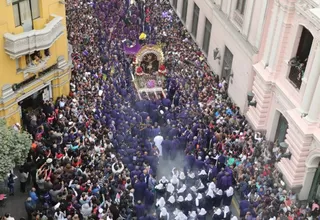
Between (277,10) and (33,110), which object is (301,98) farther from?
(33,110)

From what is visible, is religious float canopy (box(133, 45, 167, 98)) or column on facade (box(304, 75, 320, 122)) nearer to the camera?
column on facade (box(304, 75, 320, 122))

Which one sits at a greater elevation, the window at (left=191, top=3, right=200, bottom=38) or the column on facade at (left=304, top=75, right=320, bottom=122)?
the column on facade at (left=304, top=75, right=320, bottom=122)

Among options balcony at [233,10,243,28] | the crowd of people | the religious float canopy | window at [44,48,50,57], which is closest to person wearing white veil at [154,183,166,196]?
the crowd of people

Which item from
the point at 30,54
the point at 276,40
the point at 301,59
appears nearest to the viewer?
the point at 301,59

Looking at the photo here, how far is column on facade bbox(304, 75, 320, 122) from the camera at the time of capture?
23.0 m

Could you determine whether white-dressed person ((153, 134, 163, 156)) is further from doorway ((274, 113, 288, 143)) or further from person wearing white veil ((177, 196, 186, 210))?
doorway ((274, 113, 288, 143))

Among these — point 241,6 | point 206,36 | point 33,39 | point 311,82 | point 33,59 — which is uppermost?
point 241,6

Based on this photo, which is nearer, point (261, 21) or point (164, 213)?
point (164, 213)

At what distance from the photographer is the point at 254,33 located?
2894cm

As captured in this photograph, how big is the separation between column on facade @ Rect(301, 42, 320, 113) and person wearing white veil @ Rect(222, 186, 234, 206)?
520 cm

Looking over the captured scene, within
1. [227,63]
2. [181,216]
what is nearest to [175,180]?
[181,216]

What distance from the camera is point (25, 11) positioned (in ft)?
85.3

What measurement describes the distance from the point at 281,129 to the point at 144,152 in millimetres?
7675

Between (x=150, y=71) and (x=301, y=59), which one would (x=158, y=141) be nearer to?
(x=150, y=71)
